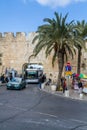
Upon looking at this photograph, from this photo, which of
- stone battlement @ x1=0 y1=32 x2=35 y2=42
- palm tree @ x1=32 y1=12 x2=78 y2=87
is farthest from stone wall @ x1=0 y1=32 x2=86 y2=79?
palm tree @ x1=32 y1=12 x2=78 y2=87

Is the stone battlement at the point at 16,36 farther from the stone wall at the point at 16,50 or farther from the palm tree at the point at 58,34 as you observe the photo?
the palm tree at the point at 58,34

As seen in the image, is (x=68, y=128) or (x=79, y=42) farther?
(x=79, y=42)

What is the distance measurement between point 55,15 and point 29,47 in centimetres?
2247

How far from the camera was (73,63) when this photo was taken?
5859 cm

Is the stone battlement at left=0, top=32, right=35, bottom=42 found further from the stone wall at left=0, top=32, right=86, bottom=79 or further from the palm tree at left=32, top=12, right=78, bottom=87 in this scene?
the palm tree at left=32, top=12, right=78, bottom=87

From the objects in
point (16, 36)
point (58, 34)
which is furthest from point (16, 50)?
point (58, 34)

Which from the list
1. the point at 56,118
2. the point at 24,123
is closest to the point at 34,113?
the point at 56,118

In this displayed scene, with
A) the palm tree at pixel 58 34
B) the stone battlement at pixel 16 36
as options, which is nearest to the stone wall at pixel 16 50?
the stone battlement at pixel 16 36

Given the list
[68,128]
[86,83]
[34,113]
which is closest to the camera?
[68,128]

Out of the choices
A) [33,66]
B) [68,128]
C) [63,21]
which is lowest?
[68,128]

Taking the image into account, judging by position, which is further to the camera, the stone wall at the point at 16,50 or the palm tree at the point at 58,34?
the stone wall at the point at 16,50

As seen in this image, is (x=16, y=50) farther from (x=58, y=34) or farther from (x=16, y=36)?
(x=58, y=34)

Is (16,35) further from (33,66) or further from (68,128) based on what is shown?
(68,128)

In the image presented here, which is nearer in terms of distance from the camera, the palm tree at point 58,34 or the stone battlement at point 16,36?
the palm tree at point 58,34
